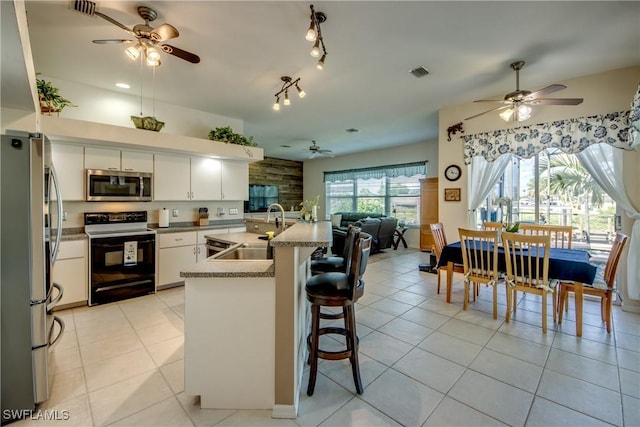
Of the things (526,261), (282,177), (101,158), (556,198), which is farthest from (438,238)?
(282,177)

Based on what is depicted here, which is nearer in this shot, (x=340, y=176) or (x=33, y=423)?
(x=33, y=423)

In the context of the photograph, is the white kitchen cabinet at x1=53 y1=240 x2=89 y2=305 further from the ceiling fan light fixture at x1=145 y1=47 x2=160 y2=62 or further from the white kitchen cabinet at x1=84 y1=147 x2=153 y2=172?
the ceiling fan light fixture at x1=145 y1=47 x2=160 y2=62

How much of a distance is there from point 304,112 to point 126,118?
2624 millimetres

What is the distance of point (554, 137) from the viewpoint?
3584 mm

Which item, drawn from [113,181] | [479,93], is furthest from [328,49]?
[113,181]

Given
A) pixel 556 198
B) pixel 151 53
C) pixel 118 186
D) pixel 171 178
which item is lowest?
pixel 556 198

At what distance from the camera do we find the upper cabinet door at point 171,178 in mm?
4027

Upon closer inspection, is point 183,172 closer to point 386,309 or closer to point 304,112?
point 304,112

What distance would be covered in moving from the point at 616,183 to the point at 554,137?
84 centimetres

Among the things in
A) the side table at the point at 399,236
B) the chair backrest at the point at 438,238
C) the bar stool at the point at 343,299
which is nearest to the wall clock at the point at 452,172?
the chair backrest at the point at 438,238

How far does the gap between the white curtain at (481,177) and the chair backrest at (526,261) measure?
1579 mm

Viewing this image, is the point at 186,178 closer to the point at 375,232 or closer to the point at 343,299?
the point at 343,299

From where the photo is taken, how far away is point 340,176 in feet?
30.0

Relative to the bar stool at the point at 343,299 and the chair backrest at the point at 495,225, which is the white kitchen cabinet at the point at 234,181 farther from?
the chair backrest at the point at 495,225
